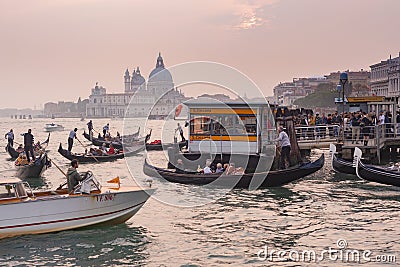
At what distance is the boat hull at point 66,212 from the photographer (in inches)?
361

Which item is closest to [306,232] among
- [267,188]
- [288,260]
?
[288,260]

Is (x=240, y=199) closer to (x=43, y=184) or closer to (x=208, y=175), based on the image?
(x=208, y=175)

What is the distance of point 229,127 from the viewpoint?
1747cm

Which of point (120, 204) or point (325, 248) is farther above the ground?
point (120, 204)

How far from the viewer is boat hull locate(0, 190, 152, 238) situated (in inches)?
361

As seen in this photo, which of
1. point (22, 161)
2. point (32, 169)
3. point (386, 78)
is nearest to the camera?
point (32, 169)

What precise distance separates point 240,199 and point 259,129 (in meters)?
4.17

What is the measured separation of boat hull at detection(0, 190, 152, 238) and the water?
0.21 m

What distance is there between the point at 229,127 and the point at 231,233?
759cm

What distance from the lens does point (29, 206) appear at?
920 cm

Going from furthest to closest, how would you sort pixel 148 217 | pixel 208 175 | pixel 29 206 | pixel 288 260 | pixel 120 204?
pixel 208 175 → pixel 148 217 → pixel 120 204 → pixel 29 206 → pixel 288 260

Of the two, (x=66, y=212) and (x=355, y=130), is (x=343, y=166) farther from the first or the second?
(x=66, y=212)

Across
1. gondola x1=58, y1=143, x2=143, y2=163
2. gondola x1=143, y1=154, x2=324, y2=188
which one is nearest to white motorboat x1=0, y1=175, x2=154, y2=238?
gondola x1=143, y1=154, x2=324, y2=188

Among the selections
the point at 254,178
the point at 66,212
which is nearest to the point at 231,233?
the point at 66,212
